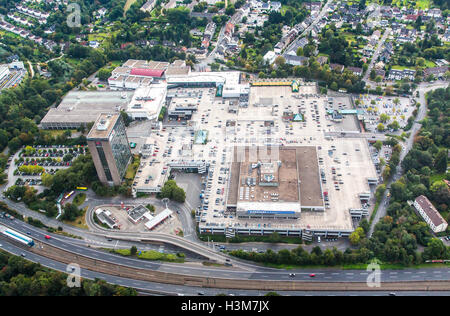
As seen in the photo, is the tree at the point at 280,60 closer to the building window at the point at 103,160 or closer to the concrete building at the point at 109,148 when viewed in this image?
the concrete building at the point at 109,148

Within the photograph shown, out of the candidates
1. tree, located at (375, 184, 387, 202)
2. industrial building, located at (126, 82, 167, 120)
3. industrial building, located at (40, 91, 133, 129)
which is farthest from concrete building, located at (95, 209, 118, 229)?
tree, located at (375, 184, 387, 202)

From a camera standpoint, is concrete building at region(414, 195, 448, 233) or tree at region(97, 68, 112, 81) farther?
tree at region(97, 68, 112, 81)

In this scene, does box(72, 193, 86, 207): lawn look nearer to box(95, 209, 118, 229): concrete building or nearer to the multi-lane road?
box(95, 209, 118, 229): concrete building

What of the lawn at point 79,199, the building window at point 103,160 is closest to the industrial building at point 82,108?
the lawn at point 79,199

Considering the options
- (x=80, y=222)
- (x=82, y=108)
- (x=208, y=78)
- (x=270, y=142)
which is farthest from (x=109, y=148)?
(x=208, y=78)

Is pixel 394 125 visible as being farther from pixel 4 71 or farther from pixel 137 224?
pixel 4 71

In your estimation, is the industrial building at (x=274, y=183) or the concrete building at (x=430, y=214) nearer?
the concrete building at (x=430, y=214)
